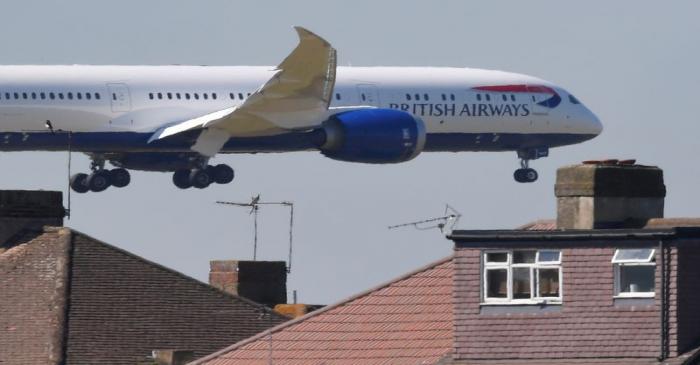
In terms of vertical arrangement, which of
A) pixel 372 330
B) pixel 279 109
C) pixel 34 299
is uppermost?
pixel 279 109

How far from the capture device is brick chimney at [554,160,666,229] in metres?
34.2

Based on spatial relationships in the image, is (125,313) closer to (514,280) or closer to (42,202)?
A: (42,202)

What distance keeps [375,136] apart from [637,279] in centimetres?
3929

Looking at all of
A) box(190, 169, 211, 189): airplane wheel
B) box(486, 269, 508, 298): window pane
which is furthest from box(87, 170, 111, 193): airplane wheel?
box(486, 269, 508, 298): window pane

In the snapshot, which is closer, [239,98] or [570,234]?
[570,234]

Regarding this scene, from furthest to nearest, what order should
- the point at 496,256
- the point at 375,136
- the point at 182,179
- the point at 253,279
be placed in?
the point at 182,179, the point at 375,136, the point at 253,279, the point at 496,256

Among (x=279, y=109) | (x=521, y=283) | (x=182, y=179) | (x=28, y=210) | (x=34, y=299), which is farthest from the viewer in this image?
(x=182, y=179)

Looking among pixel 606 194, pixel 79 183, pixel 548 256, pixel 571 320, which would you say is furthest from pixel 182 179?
pixel 571 320

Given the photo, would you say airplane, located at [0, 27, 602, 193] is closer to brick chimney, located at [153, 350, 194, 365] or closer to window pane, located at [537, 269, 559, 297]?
brick chimney, located at [153, 350, 194, 365]

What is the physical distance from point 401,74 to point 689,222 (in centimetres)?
4328

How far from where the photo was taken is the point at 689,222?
3475cm

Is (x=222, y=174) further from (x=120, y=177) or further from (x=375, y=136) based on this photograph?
(x=375, y=136)

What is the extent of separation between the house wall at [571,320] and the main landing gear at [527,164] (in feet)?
152

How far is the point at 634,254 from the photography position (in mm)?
→ 32344
